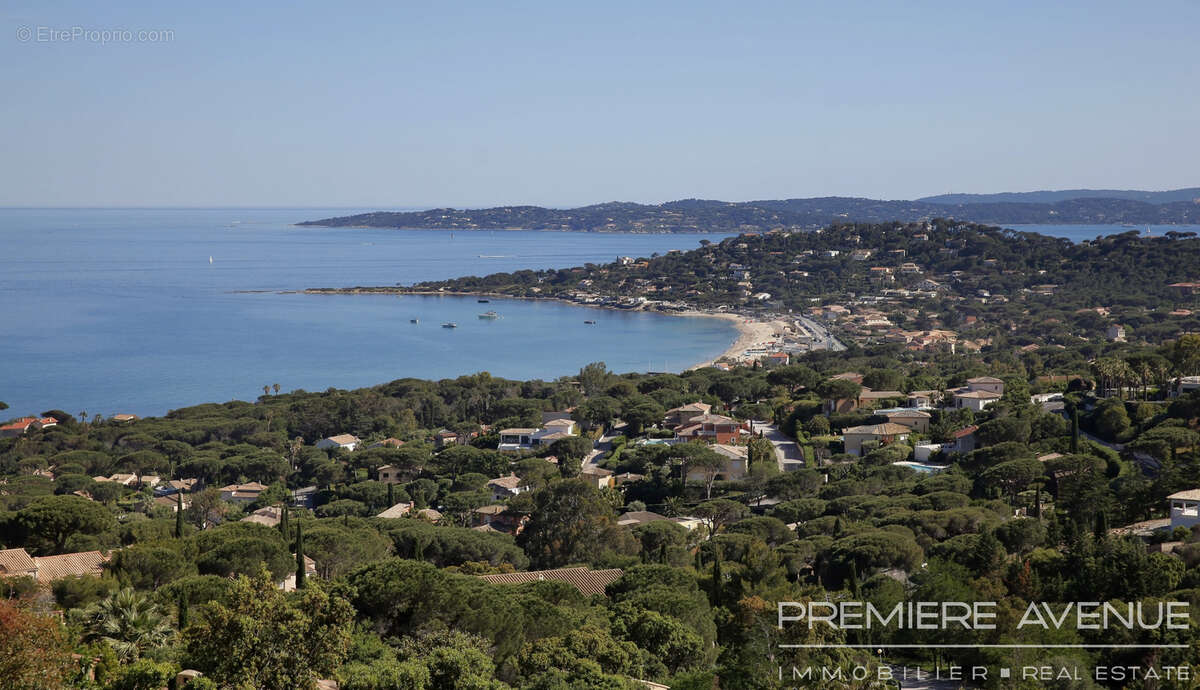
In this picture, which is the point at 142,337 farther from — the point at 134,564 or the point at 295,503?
the point at 134,564

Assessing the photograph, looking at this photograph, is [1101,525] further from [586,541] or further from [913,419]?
[913,419]

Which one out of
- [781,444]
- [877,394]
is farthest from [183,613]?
[877,394]

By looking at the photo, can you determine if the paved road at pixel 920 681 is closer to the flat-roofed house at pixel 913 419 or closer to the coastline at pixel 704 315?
the flat-roofed house at pixel 913 419

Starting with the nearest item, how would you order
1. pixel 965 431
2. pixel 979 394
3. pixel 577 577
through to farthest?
pixel 577 577, pixel 965 431, pixel 979 394

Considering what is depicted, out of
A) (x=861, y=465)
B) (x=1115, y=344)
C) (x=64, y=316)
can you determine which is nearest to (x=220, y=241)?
(x=64, y=316)

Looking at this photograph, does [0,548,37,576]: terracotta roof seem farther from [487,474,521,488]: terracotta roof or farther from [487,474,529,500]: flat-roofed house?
[487,474,521,488]: terracotta roof

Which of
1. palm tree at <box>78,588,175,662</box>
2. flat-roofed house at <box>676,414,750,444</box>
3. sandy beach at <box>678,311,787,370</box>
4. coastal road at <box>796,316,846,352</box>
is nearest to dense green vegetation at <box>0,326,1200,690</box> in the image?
palm tree at <box>78,588,175,662</box>

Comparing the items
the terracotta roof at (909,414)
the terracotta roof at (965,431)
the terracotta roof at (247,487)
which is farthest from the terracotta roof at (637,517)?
the terracotta roof at (247,487)
